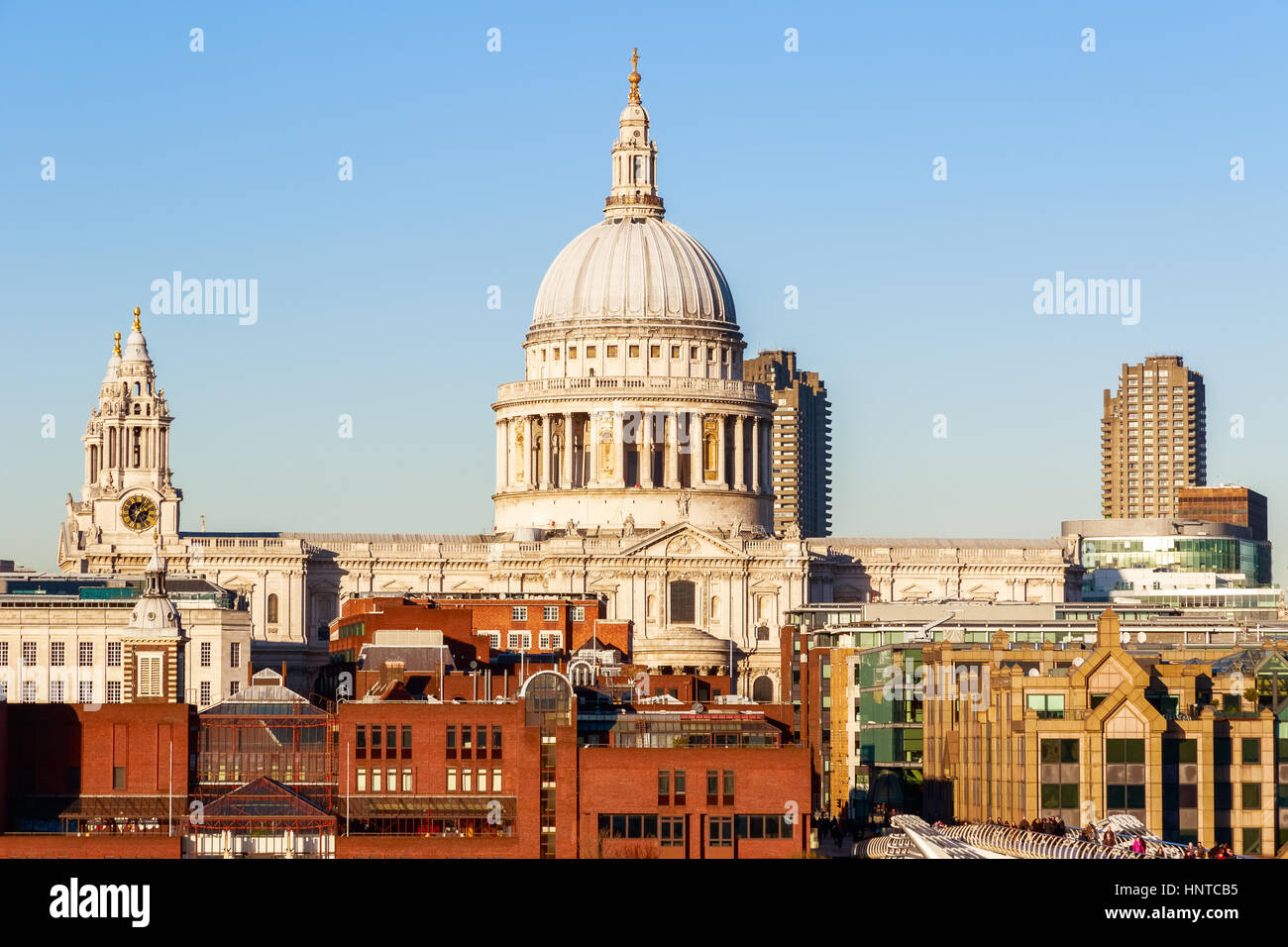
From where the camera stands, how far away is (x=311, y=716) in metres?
122

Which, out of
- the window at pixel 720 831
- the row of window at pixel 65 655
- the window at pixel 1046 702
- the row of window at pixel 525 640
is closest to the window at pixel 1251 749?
the window at pixel 1046 702

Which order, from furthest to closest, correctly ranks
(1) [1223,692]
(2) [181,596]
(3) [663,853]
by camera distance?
(2) [181,596] → (1) [1223,692] → (3) [663,853]

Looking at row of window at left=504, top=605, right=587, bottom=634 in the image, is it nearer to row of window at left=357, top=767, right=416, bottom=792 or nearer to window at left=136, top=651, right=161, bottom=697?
window at left=136, top=651, right=161, bottom=697

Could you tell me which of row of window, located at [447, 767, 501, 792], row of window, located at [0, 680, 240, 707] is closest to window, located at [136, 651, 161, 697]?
row of window, located at [447, 767, 501, 792]

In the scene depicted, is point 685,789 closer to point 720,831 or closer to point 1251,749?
point 720,831

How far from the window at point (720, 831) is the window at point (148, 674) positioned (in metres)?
34.3

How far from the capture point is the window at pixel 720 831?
109125 millimetres

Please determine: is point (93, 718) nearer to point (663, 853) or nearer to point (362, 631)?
point (663, 853)

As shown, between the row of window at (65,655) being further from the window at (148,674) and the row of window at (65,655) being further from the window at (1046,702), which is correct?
the window at (1046,702)

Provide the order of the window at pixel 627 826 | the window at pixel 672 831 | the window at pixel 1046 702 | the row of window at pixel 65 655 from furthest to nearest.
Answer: the row of window at pixel 65 655, the window at pixel 1046 702, the window at pixel 672 831, the window at pixel 627 826

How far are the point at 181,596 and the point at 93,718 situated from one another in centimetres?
6960

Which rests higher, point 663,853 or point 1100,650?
point 1100,650
